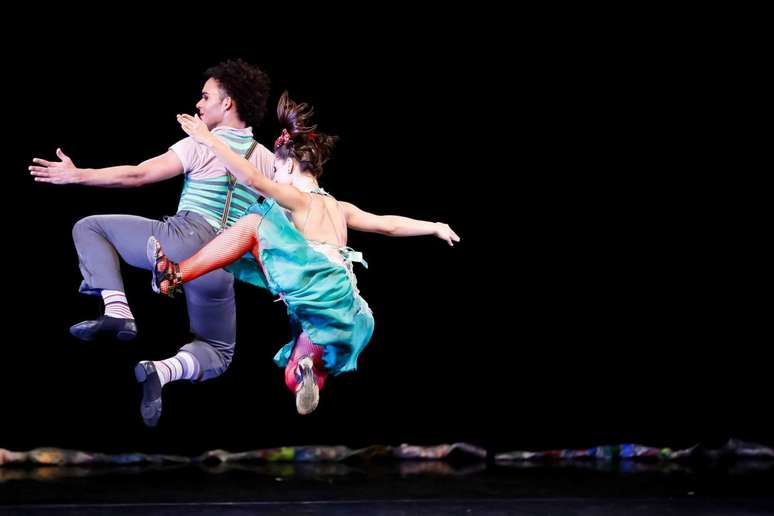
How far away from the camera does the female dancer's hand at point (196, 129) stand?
351cm

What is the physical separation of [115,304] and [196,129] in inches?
25.0

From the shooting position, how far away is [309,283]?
3598 millimetres

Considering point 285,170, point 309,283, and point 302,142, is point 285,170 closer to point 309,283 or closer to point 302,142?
point 302,142

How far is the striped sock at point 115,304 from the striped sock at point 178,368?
0.24 m

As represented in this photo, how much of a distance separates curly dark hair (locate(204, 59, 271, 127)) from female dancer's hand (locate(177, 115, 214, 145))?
1.35 feet

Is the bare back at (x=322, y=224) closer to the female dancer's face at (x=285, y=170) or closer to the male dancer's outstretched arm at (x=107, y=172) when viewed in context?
the female dancer's face at (x=285, y=170)

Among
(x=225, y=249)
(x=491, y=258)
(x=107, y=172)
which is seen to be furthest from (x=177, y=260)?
(x=491, y=258)

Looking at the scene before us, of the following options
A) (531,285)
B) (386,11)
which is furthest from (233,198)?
(531,285)

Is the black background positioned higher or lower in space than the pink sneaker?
higher

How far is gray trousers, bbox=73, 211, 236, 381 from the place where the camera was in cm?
368

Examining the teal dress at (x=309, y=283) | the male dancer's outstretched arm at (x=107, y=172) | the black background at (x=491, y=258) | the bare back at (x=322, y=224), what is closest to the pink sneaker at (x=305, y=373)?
the teal dress at (x=309, y=283)

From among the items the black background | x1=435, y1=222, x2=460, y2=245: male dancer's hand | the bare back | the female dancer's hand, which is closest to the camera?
the female dancer's hand

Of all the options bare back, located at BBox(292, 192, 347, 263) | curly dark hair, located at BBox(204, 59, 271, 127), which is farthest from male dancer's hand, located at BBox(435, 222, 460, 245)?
curly dark hair, located at BBox(204, 59, 271, 127)

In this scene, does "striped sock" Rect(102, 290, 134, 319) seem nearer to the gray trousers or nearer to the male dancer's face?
the gray trousers
